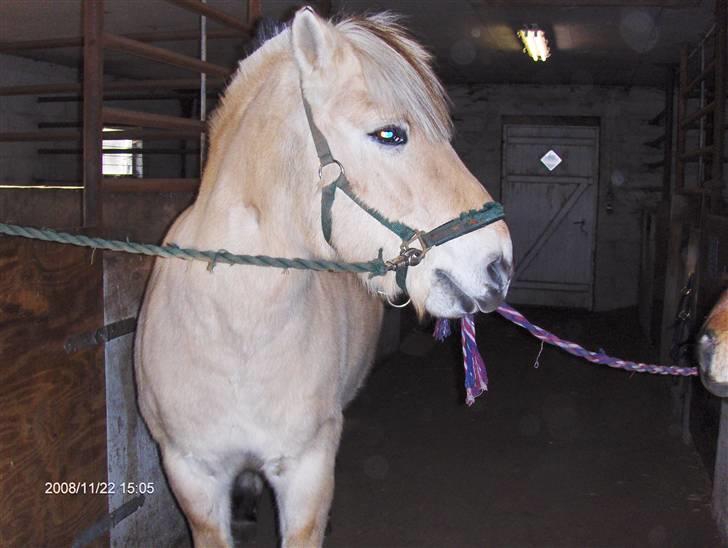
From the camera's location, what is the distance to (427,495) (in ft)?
12.5

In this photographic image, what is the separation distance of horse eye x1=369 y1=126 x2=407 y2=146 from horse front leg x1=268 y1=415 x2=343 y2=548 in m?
0.93

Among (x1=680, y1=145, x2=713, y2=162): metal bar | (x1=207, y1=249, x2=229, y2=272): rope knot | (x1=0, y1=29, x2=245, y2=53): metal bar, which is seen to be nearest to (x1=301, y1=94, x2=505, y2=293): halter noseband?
(x1=207, y1=249, x2=229, y2=272): rope knot

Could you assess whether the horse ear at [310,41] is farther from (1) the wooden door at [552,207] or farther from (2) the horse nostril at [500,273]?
(1) the wooden door at [552,207]

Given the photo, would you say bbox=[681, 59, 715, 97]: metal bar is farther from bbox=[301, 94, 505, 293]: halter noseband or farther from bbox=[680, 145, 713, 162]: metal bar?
bbox=[301, 94, 505, 293]: halter noseband

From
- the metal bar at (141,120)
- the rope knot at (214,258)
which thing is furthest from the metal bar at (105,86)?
the rope knot at (214,258)

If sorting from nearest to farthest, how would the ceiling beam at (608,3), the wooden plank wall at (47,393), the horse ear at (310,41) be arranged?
the horse ear at (310,41) < the wooden plank wall at (47,393) < the ceiling beam at (608,3)

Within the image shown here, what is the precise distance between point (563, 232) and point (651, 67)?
2621 millimetres

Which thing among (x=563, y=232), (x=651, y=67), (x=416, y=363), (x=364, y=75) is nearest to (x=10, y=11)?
(x=416, y=363)

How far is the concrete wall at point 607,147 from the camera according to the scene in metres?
9.81

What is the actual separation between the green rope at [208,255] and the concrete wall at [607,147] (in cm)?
813

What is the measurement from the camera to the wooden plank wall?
2051 millimetres

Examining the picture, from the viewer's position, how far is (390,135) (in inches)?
69.3

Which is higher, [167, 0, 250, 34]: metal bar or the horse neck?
[167, 0, 250, 34]: metal bar

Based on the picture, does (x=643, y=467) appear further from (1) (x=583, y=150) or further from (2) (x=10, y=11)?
(1) (x=583, y=150)
